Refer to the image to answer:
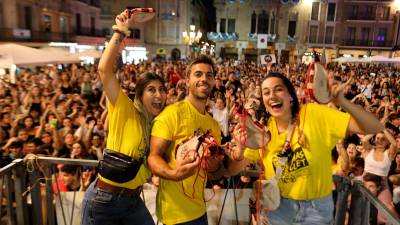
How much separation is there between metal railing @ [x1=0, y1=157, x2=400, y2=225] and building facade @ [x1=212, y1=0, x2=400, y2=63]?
46.9 meters

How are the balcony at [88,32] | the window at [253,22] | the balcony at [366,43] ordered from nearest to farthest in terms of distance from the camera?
the balcony at [88,32], the balcony at [366,43], the window at [253,22]

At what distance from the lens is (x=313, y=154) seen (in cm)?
239

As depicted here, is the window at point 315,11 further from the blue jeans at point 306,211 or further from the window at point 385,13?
the blue jeans at point 306,211

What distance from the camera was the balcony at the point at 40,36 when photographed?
981 inches

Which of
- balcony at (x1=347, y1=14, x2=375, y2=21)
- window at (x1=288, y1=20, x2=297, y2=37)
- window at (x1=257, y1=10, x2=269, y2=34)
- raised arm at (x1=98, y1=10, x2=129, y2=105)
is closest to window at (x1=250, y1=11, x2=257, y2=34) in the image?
window at (x1=257, y1=10, x2=269, y2=34)

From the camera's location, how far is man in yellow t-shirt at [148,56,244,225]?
2.47 meters

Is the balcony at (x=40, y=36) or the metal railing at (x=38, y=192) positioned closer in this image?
the metal railing at (x=38, y=192)

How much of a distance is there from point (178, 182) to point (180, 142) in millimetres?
313

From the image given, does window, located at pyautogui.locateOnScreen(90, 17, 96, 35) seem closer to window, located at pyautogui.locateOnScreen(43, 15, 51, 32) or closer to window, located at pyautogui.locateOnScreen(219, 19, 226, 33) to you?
window, located at pyautogui.locateOnScreen(43, 15, 51, 32)

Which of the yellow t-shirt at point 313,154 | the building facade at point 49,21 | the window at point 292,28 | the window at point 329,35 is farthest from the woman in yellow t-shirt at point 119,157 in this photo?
the window at point 329,35

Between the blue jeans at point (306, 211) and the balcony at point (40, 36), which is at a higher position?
the balcony at point (40, 36)

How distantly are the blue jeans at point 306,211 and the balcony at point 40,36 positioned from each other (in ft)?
88.4

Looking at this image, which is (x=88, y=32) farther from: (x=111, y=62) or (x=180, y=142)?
(x=180, y=142)

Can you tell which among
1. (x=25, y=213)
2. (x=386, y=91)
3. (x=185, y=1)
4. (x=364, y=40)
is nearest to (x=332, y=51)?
(x=364, y=40)
